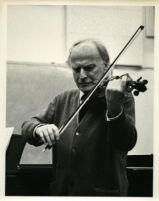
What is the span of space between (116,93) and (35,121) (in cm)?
43

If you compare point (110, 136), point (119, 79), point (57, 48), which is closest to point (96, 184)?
point (110, 136)

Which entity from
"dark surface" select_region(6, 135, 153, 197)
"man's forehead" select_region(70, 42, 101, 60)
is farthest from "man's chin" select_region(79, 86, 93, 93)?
"dark surface" select_region(6, 135, 153, 197)

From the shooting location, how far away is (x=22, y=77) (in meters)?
2.06

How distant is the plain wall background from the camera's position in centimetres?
206

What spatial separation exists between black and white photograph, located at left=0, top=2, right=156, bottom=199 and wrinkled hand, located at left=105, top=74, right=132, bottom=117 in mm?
11

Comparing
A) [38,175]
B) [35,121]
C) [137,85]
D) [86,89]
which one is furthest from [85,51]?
[38,175]

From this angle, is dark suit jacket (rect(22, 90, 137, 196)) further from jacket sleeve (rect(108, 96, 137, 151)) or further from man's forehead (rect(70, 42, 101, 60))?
man's forehead (rect(70, 42, 101, 60))

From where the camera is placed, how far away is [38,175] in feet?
6.70

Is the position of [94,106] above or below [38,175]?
above

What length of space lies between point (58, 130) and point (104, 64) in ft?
1.32

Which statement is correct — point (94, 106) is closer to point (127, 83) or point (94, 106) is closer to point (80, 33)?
point (127, 83)

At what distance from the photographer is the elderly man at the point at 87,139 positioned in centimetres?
202

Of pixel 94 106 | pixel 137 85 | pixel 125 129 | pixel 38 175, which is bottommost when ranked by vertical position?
pixel 38 175

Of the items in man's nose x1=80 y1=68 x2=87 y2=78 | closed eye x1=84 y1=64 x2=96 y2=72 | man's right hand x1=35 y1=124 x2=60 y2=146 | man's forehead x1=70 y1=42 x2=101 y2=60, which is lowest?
man's right hand x1=35 y1=124 x2=60 y2=146
